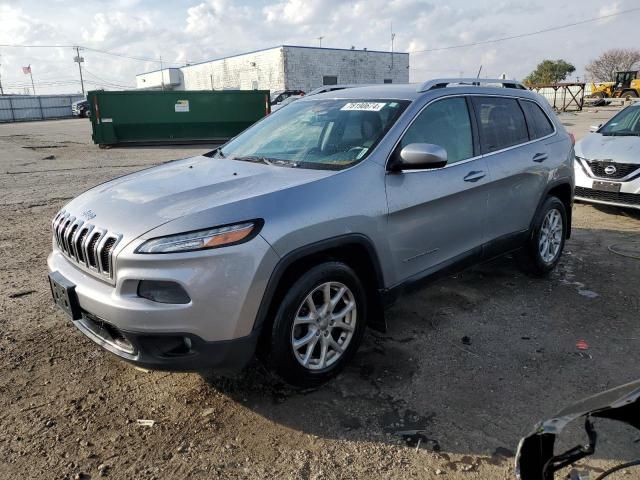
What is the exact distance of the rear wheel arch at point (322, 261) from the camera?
273 cm

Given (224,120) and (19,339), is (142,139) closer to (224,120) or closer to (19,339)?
(224,120)

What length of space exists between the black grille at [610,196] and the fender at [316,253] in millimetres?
5101

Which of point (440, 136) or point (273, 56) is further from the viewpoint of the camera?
point (273, 56)

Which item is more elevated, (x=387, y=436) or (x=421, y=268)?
(x=421, y=268)

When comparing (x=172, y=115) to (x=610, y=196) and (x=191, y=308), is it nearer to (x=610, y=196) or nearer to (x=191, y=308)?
(x=610, y=196)

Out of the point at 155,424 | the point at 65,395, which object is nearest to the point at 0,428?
the point at 65,395

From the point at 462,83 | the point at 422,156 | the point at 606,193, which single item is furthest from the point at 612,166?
the point at 422,156

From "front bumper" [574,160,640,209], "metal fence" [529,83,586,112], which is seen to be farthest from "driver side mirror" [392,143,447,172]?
"metal fence" [529,83,586,112]

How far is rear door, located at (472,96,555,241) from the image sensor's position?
4.20 meters

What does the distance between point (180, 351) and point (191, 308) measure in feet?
0.92

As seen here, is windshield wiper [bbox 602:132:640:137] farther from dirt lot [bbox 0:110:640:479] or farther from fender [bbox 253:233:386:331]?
fender [bbox 253:233:386:331]

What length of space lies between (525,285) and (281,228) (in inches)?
123

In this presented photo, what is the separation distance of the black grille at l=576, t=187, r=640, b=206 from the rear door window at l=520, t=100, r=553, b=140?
259cm

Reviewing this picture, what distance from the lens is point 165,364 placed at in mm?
2623
